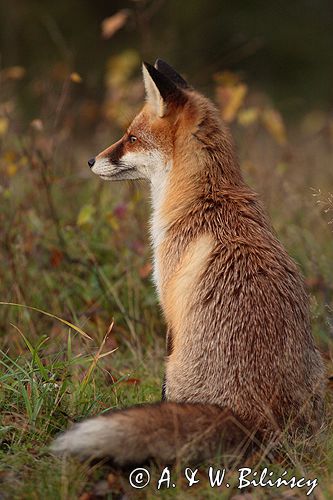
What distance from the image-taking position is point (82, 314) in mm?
6586

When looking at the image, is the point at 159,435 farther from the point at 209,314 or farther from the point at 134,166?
the point at 134,166

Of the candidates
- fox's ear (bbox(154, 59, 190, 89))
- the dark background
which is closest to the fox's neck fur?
fox's ear (bbox(154, 59, 190, 89))

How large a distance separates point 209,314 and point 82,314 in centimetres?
246

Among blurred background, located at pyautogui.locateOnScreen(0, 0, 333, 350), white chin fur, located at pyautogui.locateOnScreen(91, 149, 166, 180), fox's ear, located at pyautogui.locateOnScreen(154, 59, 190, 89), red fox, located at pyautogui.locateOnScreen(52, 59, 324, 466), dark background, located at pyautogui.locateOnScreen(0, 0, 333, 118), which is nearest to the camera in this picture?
red fox, located at pyautogui.locateOnScreen(52, 59, 324, 466)

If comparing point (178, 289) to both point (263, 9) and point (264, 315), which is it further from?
point (263, 9)

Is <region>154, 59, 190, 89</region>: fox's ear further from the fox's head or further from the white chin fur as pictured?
the white chin fur

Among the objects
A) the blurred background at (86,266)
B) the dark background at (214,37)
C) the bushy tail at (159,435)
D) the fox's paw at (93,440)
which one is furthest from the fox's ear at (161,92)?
the dark background at (214,37)

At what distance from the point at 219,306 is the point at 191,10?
20.5 metres

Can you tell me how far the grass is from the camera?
3826mm

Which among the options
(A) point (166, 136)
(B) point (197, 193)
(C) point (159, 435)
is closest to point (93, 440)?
(C) point (159, 435)

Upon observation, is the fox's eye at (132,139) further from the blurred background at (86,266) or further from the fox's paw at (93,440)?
the fox's paw at (93,440)

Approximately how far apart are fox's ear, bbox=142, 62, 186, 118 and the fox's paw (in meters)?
2.39

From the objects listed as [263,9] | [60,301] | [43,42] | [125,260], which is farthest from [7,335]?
[263,9]

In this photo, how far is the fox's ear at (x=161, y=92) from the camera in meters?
5.11
